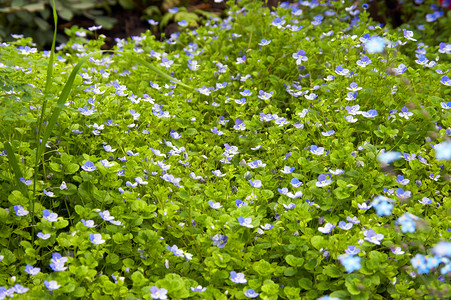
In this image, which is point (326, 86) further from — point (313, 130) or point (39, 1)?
point (39, 1)

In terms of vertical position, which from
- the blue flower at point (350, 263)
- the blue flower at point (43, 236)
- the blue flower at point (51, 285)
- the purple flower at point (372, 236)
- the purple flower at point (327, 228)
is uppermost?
the blue flower at point (350, 263)

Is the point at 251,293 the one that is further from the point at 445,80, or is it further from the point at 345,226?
the point at 445,80

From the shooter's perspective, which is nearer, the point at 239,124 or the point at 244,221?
the point at 244,221

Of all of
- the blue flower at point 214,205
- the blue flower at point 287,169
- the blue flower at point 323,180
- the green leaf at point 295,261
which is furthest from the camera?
the blue flower at point 287,169

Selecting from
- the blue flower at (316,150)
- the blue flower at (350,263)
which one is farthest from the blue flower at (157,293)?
the blue flower at (316,150)

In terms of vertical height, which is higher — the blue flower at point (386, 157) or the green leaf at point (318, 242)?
the blue flower at point (386, 157)

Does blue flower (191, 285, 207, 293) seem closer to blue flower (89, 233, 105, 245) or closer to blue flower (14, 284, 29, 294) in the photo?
blue flower (89, 233, 105, 245)

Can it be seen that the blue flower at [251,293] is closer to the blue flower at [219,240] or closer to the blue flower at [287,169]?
the blue flower at [219,240]

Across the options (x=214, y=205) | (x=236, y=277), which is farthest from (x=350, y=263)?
(x=214, y=205)

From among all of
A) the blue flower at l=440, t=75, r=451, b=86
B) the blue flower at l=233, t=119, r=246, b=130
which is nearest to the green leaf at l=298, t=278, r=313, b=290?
the blue flower at l=233, t=119, r=246, b=130
